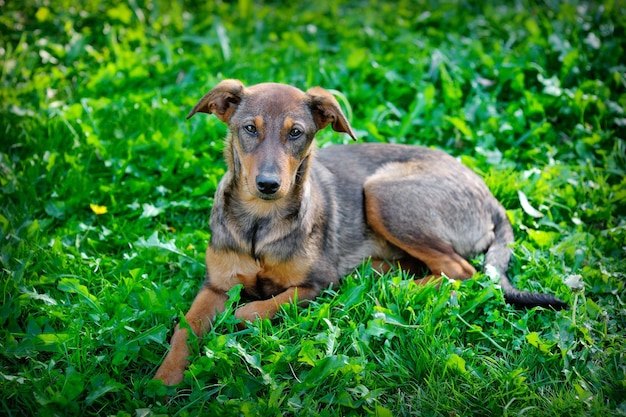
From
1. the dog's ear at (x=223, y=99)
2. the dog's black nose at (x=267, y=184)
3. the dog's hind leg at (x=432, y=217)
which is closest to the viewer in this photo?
the dog's black nose at (x=267, y=184)

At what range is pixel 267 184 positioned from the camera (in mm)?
3717

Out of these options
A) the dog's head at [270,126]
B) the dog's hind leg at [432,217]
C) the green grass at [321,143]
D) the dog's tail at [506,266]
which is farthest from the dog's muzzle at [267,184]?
the dog's tail at [506,266]

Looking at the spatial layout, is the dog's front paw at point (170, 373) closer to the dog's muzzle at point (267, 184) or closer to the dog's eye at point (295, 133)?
the dog's muzzle at point (267, 184)

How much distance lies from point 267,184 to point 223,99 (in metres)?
0.81

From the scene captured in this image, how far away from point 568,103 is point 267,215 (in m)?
3.68

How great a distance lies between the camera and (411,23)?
816 centimetres

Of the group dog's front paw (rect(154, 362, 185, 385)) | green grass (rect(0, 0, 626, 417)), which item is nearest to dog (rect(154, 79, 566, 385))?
dog's front paw (rect(154, 362, 185, 385))

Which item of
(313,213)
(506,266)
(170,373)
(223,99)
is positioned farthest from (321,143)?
(170,373)

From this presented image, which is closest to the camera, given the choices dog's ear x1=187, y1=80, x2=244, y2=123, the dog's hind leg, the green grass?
the green grass

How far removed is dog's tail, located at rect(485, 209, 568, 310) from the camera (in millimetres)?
4062

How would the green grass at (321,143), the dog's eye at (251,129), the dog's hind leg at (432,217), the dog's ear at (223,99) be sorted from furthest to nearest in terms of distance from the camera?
the dog's hind leg at (432,217) → the dog's ear at (223,99) → the dog's eye at (251,129) → the green grass at (321,143)

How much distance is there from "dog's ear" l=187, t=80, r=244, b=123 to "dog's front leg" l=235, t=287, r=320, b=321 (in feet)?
4.12

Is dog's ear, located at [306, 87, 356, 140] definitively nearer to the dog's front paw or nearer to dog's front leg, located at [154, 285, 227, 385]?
dog's front leg, located at [154, 285, 227, 385]

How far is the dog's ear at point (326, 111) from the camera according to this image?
161 inches
